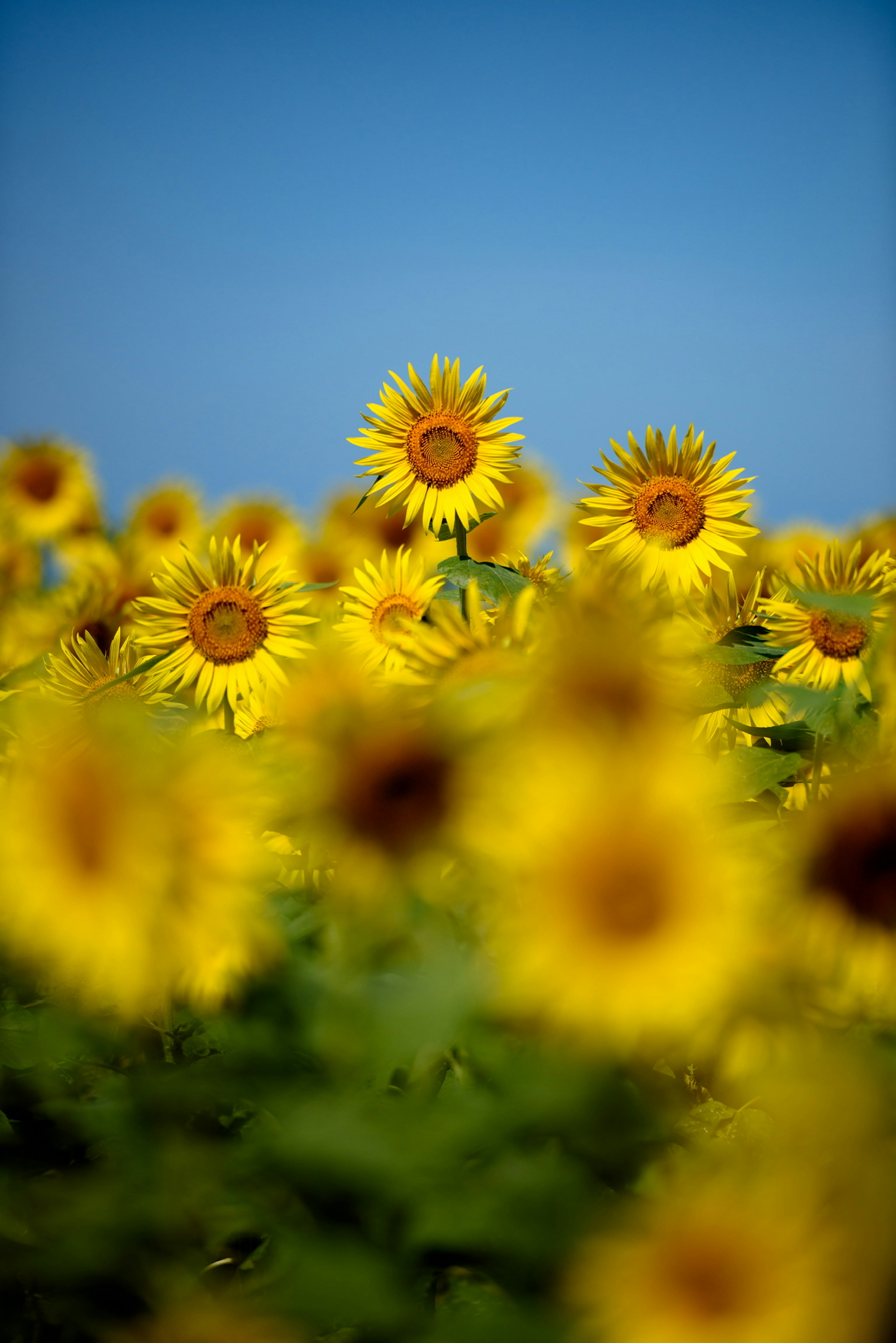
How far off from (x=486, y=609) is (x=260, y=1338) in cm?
65

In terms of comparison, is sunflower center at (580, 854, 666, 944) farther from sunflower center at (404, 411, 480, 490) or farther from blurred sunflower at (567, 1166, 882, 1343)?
sunflower center at (404, 411, 480, 490)

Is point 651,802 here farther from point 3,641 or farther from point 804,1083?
point 3,641

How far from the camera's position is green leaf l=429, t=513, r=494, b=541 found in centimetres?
162

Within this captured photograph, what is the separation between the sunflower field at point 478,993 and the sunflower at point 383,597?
1.73 ft

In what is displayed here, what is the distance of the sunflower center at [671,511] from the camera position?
1.67 meters

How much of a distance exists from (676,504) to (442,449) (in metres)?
0.44

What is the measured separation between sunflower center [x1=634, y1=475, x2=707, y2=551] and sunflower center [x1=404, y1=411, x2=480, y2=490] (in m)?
0.32

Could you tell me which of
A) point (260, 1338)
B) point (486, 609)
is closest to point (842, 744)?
point (486, 609)

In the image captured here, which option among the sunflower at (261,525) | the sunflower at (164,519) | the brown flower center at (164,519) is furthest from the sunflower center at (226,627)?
the brown flower center at (164,519)

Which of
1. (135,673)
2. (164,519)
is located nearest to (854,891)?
(135,673)

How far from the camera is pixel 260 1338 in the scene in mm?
550

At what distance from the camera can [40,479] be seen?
4.41m

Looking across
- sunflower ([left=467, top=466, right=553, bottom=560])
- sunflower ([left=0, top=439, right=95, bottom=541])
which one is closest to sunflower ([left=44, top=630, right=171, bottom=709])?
sunflower ([left=467, top=466, right=553, bottom=560])

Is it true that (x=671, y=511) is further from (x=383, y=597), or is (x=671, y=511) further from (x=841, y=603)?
(x=841, y=603)
